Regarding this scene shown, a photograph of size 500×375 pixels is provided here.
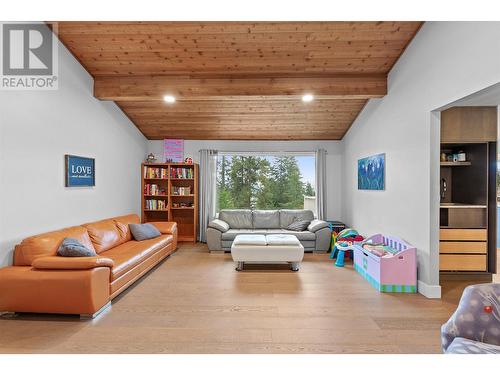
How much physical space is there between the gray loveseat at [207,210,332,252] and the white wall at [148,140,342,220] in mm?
812

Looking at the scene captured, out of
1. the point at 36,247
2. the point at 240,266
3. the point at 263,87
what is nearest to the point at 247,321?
the point at 240,266

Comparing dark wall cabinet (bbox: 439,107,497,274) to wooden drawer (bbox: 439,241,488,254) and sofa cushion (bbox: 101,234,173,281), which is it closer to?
wooden drawer (bbox: 439,241,488,254)

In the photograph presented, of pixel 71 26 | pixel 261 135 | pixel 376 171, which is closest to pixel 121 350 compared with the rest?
pixel 71 26

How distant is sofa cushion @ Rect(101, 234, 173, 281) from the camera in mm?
3280

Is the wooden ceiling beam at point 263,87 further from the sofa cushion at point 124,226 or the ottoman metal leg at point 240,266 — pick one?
the ottoman metal leg at point 240,266

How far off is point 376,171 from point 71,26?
458 centimetres

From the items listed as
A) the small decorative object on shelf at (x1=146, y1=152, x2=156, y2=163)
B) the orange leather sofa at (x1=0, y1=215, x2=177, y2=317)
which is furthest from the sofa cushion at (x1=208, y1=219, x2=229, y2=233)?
the orange leather sofa at (x1=0, y1=215, x2=177, y2=317)

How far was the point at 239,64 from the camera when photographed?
3.98 m

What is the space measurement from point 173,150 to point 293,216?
3.06 metres

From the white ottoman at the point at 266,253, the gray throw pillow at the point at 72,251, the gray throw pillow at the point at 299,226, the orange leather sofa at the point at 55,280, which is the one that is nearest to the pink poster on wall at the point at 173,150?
the gray throw pillow at the point at 299,226

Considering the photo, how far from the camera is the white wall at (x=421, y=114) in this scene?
8.31ft

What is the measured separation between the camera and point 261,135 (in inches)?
248

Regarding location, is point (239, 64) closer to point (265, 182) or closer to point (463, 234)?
point (265, 182)

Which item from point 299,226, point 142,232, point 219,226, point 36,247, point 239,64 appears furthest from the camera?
point 299,226
